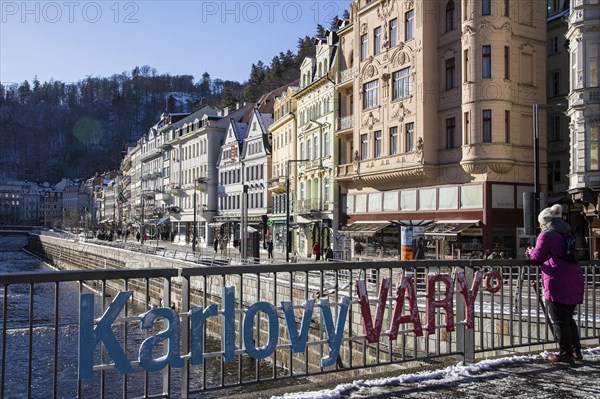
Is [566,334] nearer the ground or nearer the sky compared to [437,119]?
nearer the ground

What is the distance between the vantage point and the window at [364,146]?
43281mm

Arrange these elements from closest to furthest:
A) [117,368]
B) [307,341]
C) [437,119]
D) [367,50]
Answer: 1. [117,368]
2. [307,341]
3. [437,119]
4. [367,50]

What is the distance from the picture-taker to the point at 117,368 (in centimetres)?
583

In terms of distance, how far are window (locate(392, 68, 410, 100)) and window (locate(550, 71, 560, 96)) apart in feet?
26.5

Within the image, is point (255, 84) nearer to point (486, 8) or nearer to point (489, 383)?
point (486, 8)

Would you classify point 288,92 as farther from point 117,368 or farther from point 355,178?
point 117,368

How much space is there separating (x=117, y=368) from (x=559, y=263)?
528 cm

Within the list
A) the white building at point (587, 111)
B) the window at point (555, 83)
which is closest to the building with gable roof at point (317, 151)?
the window at point (555, 83)

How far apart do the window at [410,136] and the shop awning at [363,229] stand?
15.9 ft

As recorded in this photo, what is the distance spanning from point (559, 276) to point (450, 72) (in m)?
30.1

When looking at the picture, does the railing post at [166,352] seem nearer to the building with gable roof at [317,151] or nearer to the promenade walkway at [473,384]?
the promenade walkway at [473,384]

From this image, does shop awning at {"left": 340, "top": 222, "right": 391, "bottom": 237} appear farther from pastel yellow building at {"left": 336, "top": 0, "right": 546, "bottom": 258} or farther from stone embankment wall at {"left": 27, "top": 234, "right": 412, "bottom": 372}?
stone embankment wall at {"left": 27, "top": 234, "right": 412, "bottom": 372}

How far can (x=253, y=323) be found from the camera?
6637 millimetres

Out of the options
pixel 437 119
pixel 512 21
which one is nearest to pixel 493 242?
pixel 437 119
